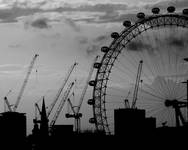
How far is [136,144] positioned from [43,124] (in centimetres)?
6493

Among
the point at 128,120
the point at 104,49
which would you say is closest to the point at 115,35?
the point at 104,49

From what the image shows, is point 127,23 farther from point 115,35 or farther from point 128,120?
point 128,120

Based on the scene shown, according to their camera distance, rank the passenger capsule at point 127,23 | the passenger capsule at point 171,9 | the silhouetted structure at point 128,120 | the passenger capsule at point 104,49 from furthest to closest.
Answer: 1. the silhouetted structure at point 128,120
2. the passenger capsule at point 104,49
3. the passenger capsule at point 127,23
4. the passenger capsule at point 171,9

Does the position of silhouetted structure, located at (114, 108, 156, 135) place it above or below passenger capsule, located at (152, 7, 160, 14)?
below

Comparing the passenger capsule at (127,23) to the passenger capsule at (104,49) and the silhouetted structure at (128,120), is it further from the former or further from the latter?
the silhouetted structure at (128,120)

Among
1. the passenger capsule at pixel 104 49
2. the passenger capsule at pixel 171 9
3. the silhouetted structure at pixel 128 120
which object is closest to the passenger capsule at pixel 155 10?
the passenger capsule at pixel 171 9

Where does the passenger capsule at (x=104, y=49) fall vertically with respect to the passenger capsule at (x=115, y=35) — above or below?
below

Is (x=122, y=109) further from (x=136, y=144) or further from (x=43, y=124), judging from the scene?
(x=136, y=144)

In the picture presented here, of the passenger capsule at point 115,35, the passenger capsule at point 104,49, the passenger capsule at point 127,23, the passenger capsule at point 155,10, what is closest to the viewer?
the passenger capsule at point 155,10

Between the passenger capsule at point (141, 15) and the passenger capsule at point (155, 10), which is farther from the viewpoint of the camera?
the passenger capsule at point (141, 15)

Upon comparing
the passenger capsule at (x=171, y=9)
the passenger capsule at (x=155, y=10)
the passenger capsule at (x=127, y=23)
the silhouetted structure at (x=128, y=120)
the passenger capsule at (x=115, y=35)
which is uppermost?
the passenger capsule at (x=155, y=10)

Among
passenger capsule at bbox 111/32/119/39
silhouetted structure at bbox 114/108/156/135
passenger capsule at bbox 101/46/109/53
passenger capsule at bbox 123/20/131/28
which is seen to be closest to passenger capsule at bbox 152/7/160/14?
passenger capsule at bbox 123/20/131/28

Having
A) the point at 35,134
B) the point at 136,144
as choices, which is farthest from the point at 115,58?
the point at 35,134

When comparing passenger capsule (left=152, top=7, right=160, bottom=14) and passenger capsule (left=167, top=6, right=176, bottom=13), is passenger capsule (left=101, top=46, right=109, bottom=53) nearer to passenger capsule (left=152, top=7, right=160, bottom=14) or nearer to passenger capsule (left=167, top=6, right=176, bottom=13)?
passenger capsule (left=152, top=7, right=160, bottom=14)
